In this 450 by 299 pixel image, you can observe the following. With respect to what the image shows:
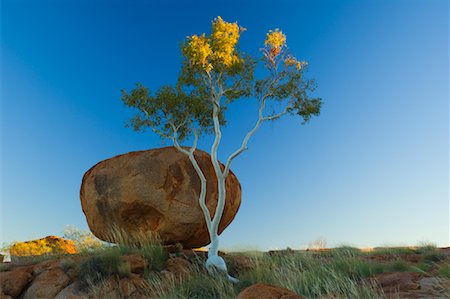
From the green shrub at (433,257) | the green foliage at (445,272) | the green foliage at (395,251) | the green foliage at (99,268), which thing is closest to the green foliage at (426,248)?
the green foliage at (395,251)

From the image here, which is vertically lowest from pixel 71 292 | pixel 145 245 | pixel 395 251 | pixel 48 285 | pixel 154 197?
pixel 71 292

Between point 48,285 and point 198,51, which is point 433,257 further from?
point 48,285

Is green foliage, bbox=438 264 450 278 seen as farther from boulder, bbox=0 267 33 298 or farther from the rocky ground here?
boulder, bbox=0 267 33 298

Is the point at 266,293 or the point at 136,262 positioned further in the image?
the point at 136,262

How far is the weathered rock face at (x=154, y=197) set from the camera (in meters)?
15.9

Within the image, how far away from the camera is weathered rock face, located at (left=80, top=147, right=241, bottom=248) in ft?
52.1

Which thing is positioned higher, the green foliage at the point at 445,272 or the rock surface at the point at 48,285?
the green foliage at the point at 445,272

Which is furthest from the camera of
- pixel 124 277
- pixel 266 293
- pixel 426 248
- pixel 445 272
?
pixel 426 248

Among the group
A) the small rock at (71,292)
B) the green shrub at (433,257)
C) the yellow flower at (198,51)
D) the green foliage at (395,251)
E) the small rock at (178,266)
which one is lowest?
the small rock at (71,292)

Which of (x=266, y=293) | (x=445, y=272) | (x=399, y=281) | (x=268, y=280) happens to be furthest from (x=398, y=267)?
(x=266, y=293)

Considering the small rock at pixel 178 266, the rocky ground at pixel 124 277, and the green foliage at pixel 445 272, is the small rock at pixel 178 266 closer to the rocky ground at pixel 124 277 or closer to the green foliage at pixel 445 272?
the rocky ground at pixel 124 277

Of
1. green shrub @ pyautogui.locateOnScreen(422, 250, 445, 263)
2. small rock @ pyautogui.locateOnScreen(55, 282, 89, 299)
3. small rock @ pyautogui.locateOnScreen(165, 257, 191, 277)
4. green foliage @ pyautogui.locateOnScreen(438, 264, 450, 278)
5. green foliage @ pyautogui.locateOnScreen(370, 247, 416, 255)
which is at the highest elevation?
green foliage @ pyautogui.locateOnScreen(370, 247, 416, 255)

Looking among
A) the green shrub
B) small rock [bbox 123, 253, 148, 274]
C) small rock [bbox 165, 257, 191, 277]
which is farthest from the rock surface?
the green shrub

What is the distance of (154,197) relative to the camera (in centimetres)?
1580
